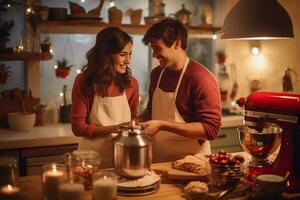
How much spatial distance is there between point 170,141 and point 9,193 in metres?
1.07

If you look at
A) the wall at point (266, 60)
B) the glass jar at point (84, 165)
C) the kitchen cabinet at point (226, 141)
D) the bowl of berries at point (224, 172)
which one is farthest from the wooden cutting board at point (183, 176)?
the wall at point (266, 60)

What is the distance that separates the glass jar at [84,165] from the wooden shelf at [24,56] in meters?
1.79

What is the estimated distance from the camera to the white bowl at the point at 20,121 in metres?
3.17

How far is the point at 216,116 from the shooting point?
2.16 meters

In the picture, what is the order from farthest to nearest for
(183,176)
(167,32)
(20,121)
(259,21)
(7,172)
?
(20,121) → (167,32) → (259,21) → (183,176) → (7,172)

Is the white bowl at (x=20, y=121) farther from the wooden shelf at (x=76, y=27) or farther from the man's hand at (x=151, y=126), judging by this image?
the man's hand at (x=151, y=126)

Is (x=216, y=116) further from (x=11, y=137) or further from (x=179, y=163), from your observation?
(x=11, y=137)

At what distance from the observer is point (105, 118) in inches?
92.5

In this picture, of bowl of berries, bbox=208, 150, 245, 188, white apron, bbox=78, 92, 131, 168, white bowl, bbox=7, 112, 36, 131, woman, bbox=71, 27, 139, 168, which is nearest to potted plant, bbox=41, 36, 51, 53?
white bowl, bbox=7, 112, 36, 131

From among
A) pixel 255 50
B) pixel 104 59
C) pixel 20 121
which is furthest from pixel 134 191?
pixel 255 50

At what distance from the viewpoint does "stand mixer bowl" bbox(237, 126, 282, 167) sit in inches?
71.7

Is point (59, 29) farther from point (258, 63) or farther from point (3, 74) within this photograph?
point (258, 63)

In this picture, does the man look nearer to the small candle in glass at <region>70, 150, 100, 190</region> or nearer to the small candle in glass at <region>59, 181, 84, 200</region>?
the small candle in glass at <region>70, 150, 100, 190</region>

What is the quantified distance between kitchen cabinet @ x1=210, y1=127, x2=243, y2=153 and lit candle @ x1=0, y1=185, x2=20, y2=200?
2.39 m
